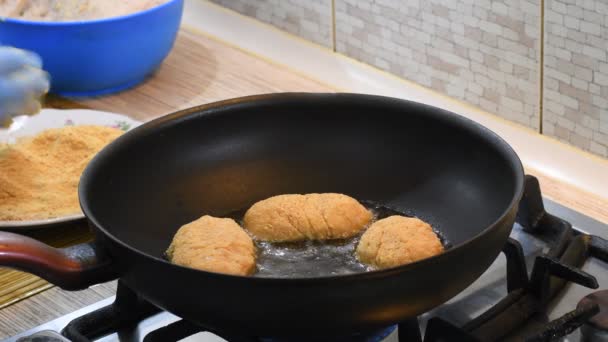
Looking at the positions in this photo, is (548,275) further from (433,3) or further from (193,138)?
(433,3)

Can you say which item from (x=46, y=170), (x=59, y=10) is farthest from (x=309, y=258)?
(x=59, y=10)

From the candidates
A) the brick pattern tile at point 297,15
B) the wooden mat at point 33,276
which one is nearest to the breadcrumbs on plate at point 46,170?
the wooden mat at point 33,276

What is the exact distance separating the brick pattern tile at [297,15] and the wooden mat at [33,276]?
0.60 m

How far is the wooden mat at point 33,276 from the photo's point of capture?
3.39 feet

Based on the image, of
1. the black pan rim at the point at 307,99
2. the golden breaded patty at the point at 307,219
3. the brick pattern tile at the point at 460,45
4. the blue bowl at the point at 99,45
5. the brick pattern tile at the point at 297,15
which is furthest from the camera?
the brick pattern tile at the point at 297,15

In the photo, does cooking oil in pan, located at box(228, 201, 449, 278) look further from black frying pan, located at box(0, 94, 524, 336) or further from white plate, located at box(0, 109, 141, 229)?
white plate, located at box(0, 109, 141, 229)

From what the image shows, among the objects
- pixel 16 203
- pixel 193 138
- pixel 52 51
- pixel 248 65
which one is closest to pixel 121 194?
pixel 193 138

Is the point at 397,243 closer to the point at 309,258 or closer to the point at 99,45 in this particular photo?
the point at 309,258

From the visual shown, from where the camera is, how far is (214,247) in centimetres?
89

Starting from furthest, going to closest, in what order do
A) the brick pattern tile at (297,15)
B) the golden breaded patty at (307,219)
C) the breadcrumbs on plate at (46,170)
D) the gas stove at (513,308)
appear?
1. the brick pattern tile at (297,15)
2. the breadcrumbs on plate at (46,170)
3. the golden breaded patty at (307,219)
4. the gas stove at (513,308)

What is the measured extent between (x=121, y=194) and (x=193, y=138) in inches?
4.6

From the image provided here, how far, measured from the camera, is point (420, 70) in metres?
1.43

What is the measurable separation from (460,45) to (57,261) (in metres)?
0.76

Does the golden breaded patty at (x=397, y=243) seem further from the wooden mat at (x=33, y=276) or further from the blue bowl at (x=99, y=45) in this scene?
the blue bowl at (x=99, y=45)
